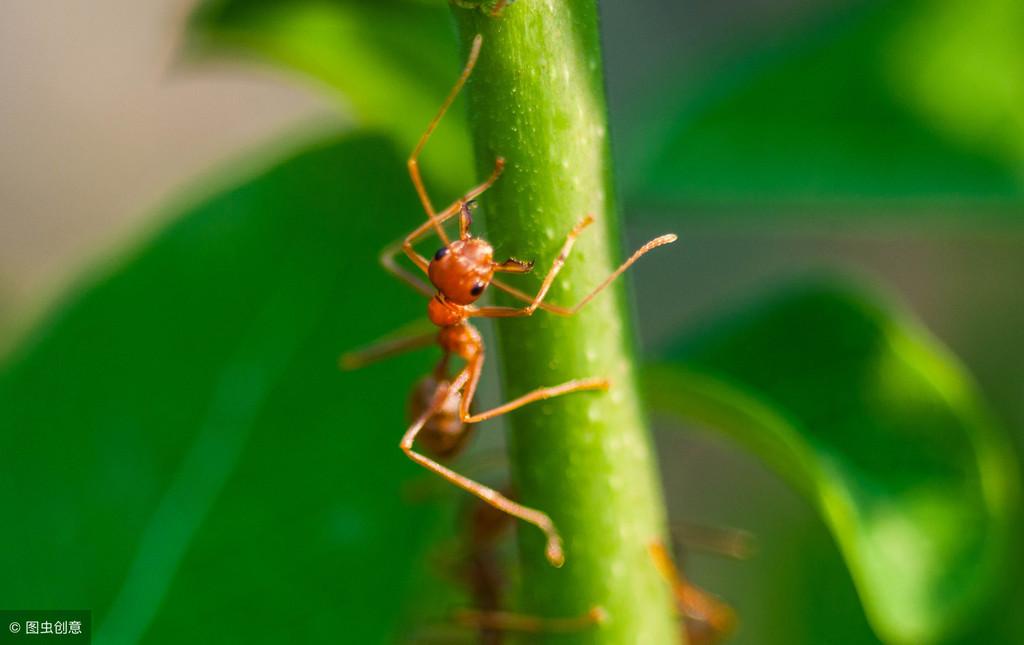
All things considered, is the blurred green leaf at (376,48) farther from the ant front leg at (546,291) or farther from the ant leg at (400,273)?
the ant front leg at (546,291)

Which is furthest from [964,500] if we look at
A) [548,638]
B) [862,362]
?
[548,638]

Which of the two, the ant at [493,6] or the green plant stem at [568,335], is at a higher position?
the ant at [493,6]

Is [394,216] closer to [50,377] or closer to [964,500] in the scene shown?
[50,377]

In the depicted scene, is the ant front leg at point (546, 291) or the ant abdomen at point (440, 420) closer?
the ant front leg at point (546, 291)

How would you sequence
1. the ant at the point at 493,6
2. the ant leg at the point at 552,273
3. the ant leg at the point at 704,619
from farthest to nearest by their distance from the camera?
1. the ant leg at the point at 704,619
2. the ant leg at the point at 552,273
3. the ant at the point at 493,6

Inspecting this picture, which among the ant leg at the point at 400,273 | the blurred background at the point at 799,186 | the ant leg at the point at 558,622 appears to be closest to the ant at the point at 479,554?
the ant leg at the point at 558,622

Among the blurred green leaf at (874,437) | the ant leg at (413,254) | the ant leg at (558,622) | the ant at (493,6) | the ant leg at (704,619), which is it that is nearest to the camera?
the ant at (493,6)

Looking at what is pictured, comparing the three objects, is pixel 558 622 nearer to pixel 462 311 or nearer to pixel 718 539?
pixel 462 311

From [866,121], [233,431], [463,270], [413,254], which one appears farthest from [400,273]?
[866,121]
